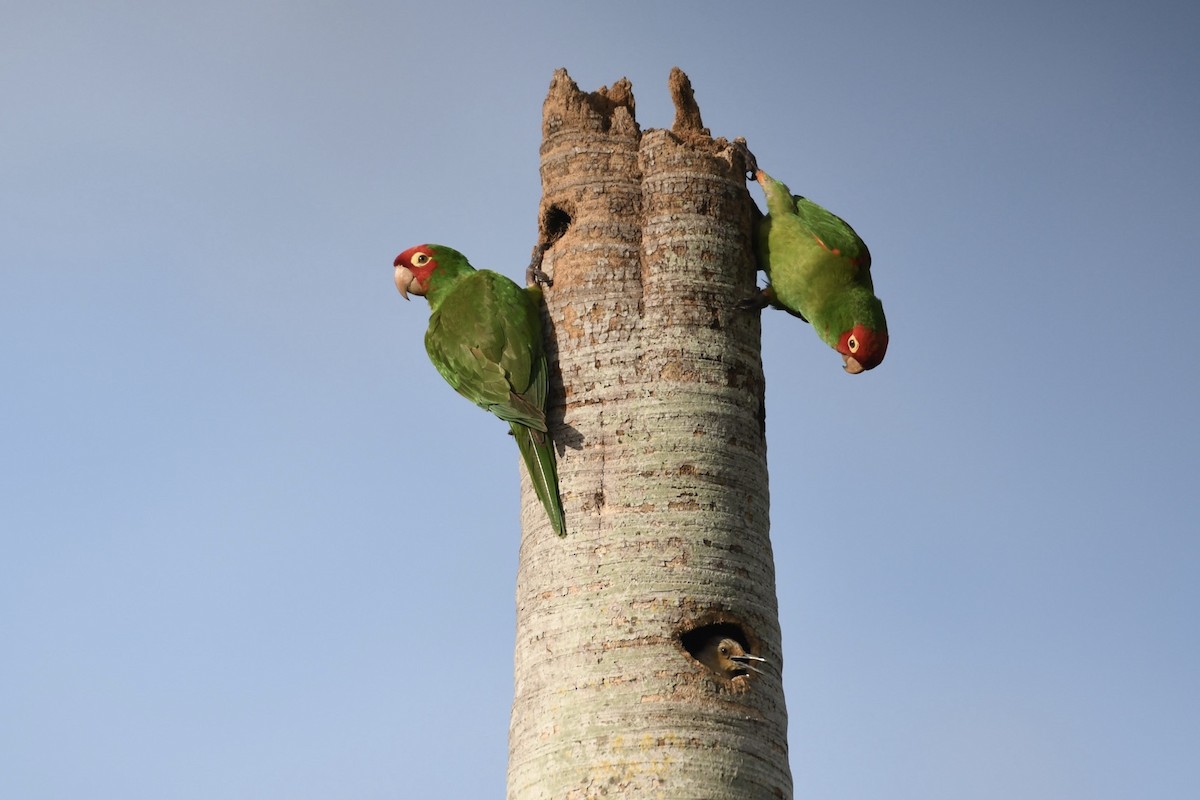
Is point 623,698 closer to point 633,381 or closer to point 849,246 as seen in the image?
point 633,381

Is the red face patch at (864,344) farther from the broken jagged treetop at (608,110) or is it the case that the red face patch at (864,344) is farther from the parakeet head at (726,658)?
the parakeet head at (726,658)

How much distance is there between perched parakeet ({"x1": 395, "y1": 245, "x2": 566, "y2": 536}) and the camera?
6.27 metres

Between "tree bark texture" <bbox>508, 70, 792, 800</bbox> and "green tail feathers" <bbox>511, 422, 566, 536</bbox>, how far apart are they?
46 mm

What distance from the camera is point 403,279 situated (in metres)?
7.32

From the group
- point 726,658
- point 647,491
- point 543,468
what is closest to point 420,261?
point 543,468

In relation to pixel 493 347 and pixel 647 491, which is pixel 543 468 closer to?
pixel 647 491

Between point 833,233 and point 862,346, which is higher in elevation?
point 833,233

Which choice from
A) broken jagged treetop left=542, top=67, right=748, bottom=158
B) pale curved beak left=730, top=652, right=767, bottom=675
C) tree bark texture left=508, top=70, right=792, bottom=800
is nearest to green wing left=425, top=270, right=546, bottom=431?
tree bark texture left=508, top=70, right=792, bottom=800

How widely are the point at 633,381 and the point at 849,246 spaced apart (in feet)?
4.91

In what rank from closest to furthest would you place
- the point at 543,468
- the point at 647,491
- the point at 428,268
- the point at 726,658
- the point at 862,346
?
the point at 726,658 → the point at 647,491 → the point at 543,468 → the point at 862,346 → the point at 428,268

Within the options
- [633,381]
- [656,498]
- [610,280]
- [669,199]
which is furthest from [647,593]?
[669,199]

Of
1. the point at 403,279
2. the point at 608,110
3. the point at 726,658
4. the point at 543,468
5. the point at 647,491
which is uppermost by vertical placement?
the point at 608,110

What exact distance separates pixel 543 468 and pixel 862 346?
1.69m

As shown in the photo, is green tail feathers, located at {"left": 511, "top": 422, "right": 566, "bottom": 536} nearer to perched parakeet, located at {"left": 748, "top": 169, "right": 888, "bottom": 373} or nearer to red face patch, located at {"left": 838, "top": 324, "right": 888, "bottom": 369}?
perched parakeet, located at {"left": 748, "top": 169, "right": 888, "bottom": 373}
